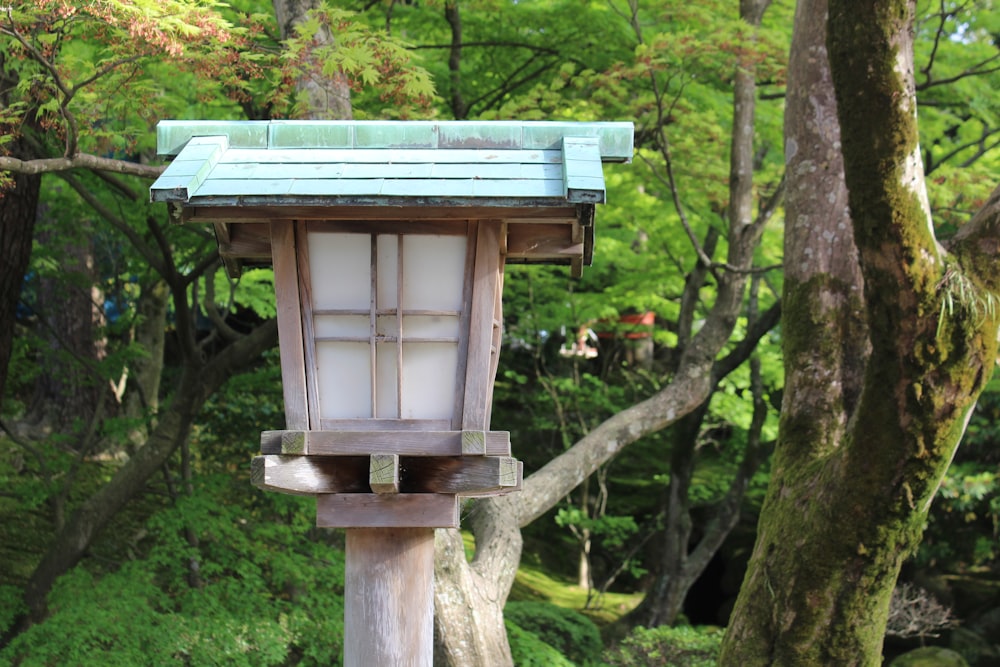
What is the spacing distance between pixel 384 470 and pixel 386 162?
1.09 meters

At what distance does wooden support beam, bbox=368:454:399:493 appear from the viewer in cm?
312

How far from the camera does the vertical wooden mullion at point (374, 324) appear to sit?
10.5ft

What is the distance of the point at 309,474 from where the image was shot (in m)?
3.21

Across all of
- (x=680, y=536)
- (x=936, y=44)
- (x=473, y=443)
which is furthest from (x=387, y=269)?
(x=680, y=536)

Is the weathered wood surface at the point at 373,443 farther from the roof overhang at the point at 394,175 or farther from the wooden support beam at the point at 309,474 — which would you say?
the roof overhang at the point at 394,175

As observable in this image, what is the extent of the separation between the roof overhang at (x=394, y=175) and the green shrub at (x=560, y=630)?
4941 mm

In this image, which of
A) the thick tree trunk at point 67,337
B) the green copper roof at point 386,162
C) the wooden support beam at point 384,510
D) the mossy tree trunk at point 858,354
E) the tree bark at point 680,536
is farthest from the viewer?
the tree bark at point 680,536

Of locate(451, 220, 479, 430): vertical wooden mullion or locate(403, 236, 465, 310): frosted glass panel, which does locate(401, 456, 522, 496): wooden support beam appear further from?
locate(403, 236, 465, 310): frosted glass panel

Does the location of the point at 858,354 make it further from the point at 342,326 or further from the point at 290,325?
the point at 290,325

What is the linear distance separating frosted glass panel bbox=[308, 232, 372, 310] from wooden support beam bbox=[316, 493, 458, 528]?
27.9 inches

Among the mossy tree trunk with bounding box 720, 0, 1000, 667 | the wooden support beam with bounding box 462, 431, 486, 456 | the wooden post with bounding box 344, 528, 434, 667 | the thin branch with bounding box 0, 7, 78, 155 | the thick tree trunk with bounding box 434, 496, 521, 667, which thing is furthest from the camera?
the thick tree trunk with bounding box 434, 496, 521, 667

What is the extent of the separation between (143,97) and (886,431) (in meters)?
4.45

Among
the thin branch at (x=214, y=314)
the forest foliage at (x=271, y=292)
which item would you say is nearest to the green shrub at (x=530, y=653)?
the forest foliage at (x=271, y=292)

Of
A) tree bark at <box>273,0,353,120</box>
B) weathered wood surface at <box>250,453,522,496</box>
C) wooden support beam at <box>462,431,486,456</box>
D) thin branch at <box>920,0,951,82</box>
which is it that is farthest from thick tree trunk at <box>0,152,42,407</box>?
thin branch at <box>920,0,951,82</box>
